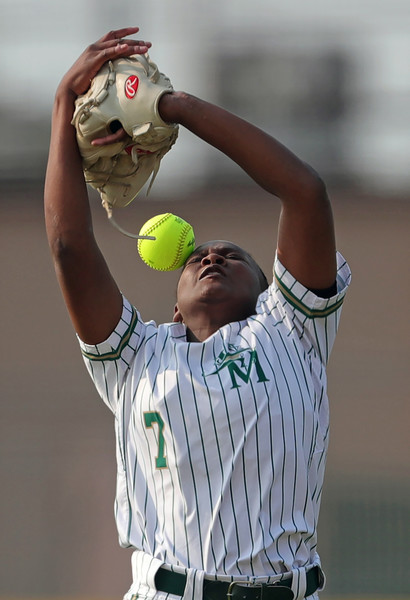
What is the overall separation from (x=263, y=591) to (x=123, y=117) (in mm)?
1275

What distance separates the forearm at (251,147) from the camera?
2.81m

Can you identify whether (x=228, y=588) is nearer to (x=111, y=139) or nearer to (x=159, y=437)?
(x=159, y=437)

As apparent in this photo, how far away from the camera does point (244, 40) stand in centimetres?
1350

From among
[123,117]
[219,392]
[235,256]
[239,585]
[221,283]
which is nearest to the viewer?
[239,585]

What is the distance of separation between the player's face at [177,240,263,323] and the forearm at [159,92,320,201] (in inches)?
13.9

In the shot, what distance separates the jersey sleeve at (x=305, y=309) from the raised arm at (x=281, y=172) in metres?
0.06

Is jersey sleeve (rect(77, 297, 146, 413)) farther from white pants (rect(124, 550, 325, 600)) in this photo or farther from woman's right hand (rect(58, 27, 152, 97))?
woman's right hand (rect(58, 27, 152, 97))

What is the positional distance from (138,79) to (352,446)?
8.25 m

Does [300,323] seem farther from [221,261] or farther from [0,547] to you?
[0,547]

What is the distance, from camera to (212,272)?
3086 mm

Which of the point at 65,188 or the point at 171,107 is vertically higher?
the point at 171,107

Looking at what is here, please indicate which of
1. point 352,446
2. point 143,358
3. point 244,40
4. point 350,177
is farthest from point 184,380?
point 244,40

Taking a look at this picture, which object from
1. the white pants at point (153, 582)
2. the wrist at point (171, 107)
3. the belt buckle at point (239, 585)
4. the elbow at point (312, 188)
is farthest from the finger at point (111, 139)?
the belt buckle at point (239, 585)

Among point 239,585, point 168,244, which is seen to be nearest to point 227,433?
point 239,585
